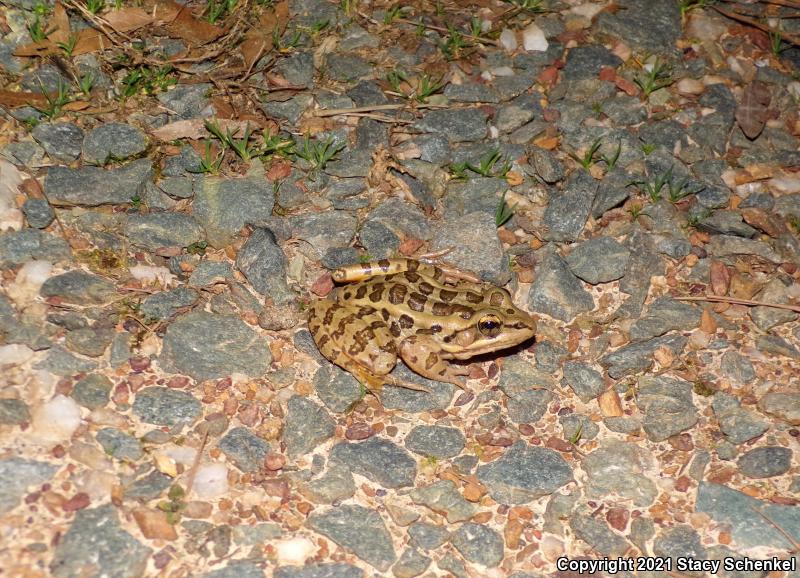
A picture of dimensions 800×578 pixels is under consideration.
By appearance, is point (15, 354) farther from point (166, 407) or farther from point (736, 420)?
point (736, 420)

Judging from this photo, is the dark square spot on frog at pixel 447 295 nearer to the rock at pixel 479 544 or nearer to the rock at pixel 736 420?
the rock at pixel 479 544

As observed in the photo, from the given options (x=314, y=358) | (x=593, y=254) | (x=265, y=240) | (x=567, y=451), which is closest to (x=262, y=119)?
(x=265, y=240)

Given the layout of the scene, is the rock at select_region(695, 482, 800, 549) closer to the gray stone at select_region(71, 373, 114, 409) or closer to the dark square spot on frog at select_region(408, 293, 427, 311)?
the dark square spot on frog at select_region(408, 293, 427, 311)

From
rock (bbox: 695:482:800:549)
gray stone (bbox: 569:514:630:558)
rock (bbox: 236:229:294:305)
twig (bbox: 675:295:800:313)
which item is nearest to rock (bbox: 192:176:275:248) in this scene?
rock (bbox: 236:229:294:305)

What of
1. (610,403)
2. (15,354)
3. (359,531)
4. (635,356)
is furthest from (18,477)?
(635,356)

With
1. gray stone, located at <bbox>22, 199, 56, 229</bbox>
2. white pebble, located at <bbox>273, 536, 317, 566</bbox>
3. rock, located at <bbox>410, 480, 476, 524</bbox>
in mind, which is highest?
gray stone, located at <bbox>22, 199, 56, 229</bbox>
